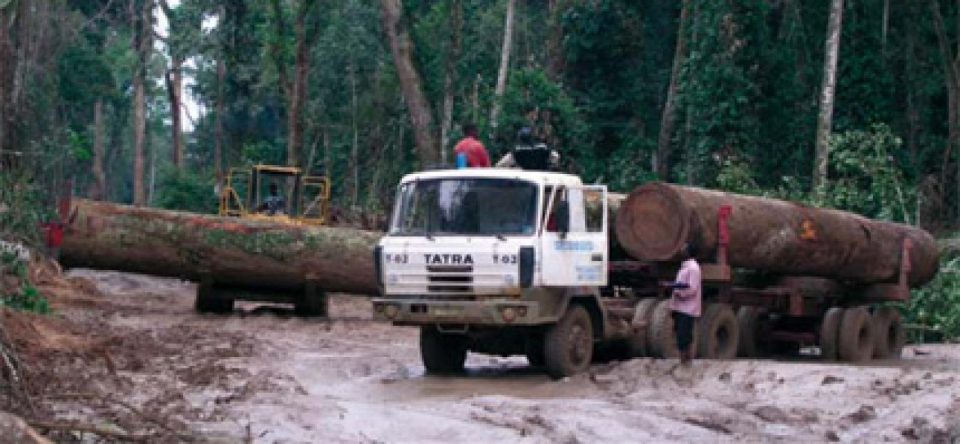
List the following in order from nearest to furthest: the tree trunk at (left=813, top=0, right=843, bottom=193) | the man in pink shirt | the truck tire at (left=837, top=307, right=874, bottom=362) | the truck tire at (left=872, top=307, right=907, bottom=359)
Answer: the man in pink shirt < the truck tire at (left=837, top=307, right=874, bottom=362) < the truck tire at (left=872, top=307, right=907, bottom=359) < the tree trunk at (left=813, top=0, right=843, bottom=193)

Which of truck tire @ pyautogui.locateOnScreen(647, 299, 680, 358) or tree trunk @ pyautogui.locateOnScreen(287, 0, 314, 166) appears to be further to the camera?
tree trunk @ pyautogui.locateOnScreen(287, 0, 314, 166)

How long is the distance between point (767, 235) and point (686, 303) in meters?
2.44

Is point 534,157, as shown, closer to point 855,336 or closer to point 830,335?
point 830,335

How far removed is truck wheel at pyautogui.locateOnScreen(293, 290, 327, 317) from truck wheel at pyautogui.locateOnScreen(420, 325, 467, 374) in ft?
20.1

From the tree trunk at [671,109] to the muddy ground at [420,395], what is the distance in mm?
19085

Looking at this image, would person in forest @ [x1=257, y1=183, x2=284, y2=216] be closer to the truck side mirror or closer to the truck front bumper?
the truck front bumper

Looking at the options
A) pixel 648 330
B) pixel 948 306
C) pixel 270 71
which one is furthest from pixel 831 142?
pixel 270 71

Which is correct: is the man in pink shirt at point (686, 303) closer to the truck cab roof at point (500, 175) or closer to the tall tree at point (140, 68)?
the truck cab roof at point (500, 175)

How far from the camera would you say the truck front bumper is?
15.3 metres

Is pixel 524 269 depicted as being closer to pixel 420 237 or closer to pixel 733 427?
pixel 420 237

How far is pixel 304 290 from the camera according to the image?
898 inches

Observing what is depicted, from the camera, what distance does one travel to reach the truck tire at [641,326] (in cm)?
1725

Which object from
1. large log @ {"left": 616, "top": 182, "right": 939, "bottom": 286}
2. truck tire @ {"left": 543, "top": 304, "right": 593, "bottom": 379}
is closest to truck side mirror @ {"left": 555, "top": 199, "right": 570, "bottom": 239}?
truck tire @ {"left": 543, "top": 304, "right": 593, "bottom": 379}

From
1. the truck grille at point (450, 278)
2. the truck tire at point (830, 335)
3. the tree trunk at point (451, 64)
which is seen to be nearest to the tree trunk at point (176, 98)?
the tree trunk at point (451, 64)
